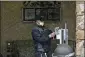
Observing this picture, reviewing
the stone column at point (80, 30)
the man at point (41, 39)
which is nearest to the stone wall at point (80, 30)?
the stone column at point (80, 30)

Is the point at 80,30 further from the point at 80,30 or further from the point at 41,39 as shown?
the point at 41,39

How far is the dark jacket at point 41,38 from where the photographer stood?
743cm

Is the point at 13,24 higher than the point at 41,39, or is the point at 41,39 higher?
the point at 13,24

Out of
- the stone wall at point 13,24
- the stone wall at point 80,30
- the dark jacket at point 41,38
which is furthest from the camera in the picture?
the stone wall at point 13,24

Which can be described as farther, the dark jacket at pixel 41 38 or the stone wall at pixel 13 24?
the stone wall at pixel 13 24

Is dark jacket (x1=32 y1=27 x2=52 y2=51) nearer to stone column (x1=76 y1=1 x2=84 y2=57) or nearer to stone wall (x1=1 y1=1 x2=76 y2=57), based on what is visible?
stone column (x1=76 y1=1 x2=84 y2=57)

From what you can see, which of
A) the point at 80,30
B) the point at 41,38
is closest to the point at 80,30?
the point at 80,30

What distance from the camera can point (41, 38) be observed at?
294 inches

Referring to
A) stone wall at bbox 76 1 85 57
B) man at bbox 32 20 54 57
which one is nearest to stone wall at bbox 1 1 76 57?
man at bbox 32 20 54 57

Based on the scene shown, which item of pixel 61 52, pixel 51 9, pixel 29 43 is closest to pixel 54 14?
pixel 51 9

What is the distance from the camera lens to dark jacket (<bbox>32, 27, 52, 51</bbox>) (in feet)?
24.4

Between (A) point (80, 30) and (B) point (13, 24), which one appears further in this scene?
(B) point (13, 24)

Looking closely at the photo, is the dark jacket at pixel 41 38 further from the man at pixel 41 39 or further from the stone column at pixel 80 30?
the stone column at pixel 80 30

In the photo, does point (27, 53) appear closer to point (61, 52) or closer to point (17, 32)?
point (17, 32)
